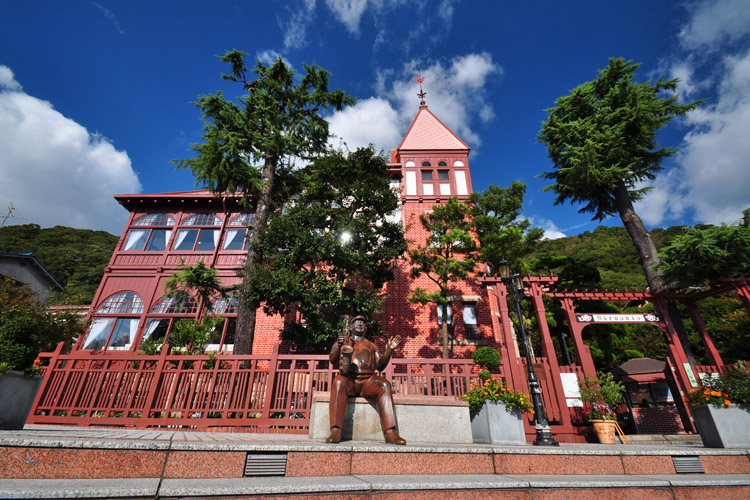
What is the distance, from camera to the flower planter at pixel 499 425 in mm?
5879

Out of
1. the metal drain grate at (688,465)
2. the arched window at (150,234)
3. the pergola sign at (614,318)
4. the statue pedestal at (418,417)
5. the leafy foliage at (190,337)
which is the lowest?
the metal drain grate at (688,465)

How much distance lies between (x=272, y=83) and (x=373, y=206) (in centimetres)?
786

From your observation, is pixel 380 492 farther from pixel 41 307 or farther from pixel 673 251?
pixel 41 307

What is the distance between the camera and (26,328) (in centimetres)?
498

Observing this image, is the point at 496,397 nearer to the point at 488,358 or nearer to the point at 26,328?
the point at 488,358

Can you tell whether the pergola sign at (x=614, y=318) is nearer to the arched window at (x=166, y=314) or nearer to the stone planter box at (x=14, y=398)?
the stone planter box at (x=14, y=398)

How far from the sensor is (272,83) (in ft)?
47.1

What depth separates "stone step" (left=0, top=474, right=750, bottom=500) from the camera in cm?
210

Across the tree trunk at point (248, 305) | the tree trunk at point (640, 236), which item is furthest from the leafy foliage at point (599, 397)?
the tree trunk at point (248, 305)

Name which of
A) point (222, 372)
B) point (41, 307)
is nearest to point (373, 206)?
point (222, 372)

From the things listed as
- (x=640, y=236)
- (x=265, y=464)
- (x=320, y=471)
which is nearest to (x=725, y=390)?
(x=320, y=471)

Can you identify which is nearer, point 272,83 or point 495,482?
point 495,482

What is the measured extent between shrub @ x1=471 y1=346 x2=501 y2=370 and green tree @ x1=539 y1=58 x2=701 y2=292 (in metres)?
7.56

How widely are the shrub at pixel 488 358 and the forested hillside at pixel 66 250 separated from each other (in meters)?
33.8
